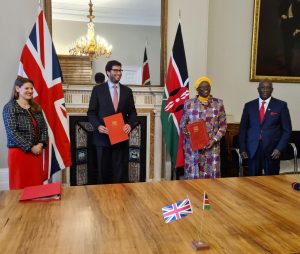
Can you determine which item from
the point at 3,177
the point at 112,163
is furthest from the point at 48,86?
the point at 3,177

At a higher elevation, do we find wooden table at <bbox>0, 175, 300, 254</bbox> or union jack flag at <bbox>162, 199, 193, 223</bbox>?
union jack flag at <bbox>162, 199, 193, 223</bbox>

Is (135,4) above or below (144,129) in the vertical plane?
above

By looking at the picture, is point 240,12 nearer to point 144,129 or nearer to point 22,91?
point 144,129

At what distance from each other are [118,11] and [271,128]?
2.27 m

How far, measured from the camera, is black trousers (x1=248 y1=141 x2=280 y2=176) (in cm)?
312

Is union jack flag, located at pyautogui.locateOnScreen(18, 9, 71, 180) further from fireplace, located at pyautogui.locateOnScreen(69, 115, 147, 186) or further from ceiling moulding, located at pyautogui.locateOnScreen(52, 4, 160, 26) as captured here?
ceiling moulding, located at pyautogui.locateOnScreen(52, 4, 160, 26)

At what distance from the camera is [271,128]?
308 cm

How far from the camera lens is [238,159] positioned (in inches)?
150

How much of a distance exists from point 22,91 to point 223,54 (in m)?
2.81

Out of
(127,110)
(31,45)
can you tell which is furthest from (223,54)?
(31,45)

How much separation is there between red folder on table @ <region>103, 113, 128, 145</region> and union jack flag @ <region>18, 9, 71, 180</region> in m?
0.61

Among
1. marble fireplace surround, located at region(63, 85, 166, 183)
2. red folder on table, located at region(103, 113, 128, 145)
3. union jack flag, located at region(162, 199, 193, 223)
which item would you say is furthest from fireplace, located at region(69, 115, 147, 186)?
union jack flag, located at region(162, 199, 193, 223)

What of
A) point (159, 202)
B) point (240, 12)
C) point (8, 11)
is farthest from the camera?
point (240, 12)

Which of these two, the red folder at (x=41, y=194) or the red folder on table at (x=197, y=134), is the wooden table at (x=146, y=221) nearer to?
the red folder at (x=41, y=194)
